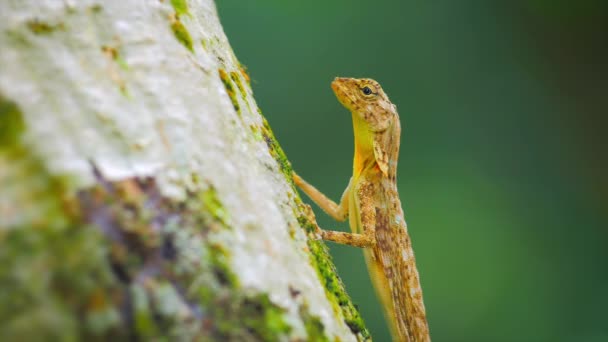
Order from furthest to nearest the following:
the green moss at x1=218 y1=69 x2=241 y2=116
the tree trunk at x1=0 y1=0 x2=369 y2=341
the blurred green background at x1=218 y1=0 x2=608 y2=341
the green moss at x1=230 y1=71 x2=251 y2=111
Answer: the blurred green background at x1=218 y1=0 x2=608 y2=341 → the green moss at x1=230 y1=71 x2=251 y2=111 → the green moss at x1=218 y1=69 x2=241 y2=116 → the tree trunk at x1=0 y1=0 x2=369 y2=341

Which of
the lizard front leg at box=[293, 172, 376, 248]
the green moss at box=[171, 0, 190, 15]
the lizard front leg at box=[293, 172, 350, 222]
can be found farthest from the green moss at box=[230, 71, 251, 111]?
the lizard front leg at box=[293, 172, 350, 222]

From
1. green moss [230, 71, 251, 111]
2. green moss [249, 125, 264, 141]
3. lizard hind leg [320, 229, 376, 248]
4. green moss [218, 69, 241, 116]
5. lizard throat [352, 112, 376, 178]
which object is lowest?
lizard hind leg [320, 229, 376, 248]

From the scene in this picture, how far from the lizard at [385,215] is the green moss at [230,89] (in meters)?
1.56

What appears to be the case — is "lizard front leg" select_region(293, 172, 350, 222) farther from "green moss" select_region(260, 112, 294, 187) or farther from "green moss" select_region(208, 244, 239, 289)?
"green moss" select_region(208, 244, 239, 289)

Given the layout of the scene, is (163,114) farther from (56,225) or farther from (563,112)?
(563,112)

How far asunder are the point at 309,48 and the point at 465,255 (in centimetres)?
331

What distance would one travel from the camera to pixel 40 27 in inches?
39.7

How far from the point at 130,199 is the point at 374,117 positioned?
2.20 m

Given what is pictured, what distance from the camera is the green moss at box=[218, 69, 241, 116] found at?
4.58 feet

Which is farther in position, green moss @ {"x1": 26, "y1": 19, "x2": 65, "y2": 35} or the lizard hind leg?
the lizard hind leg

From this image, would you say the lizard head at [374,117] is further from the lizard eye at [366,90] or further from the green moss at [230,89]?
the green moss at [230,89]

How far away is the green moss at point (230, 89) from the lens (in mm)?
1397

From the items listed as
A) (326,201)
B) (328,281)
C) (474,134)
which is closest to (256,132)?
(328,281)

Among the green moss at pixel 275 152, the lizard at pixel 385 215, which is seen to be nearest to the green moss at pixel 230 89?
the green moss at pixel 275 152
